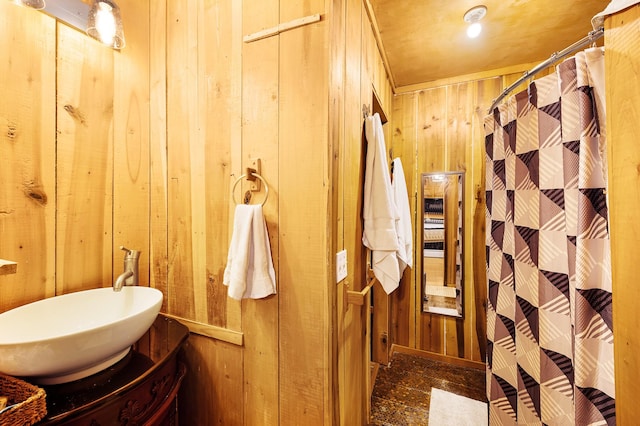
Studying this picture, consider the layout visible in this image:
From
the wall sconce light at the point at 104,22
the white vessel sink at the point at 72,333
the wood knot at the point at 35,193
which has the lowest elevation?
the white vessel sink at the point at 72,333

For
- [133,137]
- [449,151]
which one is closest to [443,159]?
[449,151]

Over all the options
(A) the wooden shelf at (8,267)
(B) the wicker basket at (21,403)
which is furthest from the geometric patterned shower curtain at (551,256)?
(A) the wooden shelf at (8,267)

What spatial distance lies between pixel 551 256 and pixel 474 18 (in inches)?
59.4

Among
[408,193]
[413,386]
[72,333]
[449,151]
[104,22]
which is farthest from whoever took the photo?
[408,193]

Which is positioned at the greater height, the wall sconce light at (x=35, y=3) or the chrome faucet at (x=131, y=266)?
the wall sconce light at (x=35, y=3)

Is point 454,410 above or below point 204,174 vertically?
below

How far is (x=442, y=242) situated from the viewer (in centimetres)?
235

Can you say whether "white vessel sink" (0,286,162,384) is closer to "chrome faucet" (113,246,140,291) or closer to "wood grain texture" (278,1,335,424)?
"chrome faucet" (113,246,140,291)

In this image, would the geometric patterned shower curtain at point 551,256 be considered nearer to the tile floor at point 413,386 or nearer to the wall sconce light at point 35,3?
the tile floor at point 413,386

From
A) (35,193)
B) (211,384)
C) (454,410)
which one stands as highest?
(35,193)

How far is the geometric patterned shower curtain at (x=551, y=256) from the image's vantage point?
80 centimetres

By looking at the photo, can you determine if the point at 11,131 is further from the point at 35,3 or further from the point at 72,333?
the point at 72,333

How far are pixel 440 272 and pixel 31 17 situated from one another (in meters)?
2.99

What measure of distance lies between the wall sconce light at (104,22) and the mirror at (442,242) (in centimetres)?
237
